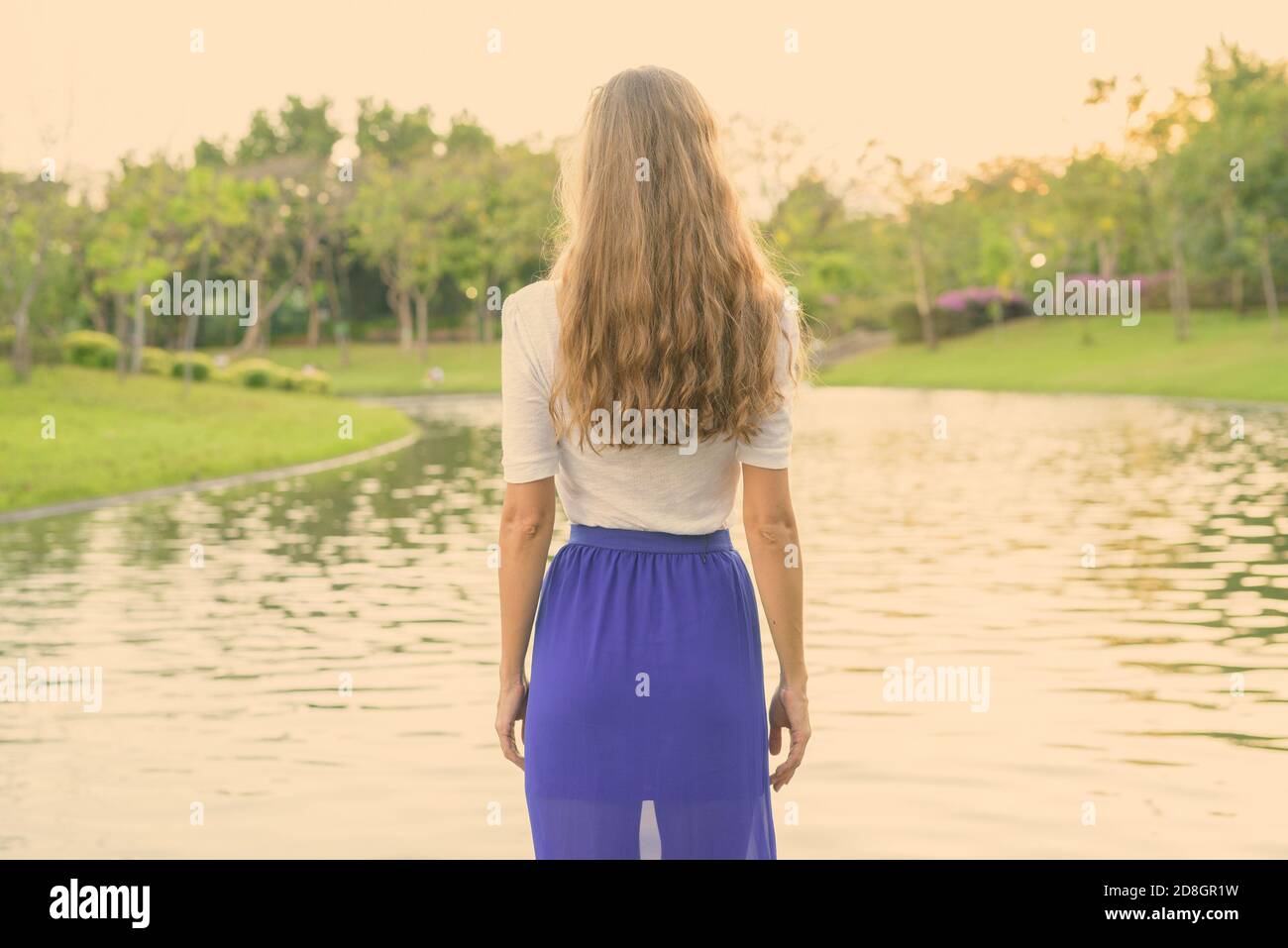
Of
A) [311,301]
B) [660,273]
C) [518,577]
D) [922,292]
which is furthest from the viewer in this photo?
[311,301]

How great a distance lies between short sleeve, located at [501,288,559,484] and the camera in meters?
3.85

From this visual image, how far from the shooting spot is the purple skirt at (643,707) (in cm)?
383

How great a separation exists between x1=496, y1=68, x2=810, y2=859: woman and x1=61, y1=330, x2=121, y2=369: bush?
4159 cm

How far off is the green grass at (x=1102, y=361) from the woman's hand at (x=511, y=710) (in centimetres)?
4101

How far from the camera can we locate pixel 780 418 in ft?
12.6

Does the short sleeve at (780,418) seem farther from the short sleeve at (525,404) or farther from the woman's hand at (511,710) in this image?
the woman's hand at (511,710)

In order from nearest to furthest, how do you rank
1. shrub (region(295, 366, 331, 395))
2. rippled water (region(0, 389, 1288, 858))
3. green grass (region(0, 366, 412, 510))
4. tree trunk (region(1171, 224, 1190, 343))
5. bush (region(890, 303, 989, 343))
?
rippled water (region(0, 389, 1288, 858)), green grass (region(0, 366, 412, 510)), shrub (region(295, 366, 331, 395)), tree trunk (region(1171, 224, 1190, 343)), bush (region(890, 303, 989, 343))

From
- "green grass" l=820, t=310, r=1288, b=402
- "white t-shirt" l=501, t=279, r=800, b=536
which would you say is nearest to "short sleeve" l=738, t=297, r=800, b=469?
"white t-shirt" l=501, t=279, r=800, b=536

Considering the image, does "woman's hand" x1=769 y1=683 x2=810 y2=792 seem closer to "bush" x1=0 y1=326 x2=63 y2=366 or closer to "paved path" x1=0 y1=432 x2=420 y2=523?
"paved path" x1=0 y1=432 x2=420 y2=523

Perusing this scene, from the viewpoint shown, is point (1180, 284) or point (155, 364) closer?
point (155, 364)

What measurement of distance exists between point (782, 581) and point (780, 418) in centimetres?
40

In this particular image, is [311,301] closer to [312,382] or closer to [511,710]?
[312,382]

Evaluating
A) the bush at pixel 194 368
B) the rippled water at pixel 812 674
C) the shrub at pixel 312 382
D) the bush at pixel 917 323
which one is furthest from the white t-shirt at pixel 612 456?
the bush at pixel 917 323

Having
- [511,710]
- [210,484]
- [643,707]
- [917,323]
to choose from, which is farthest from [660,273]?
[917,323]
